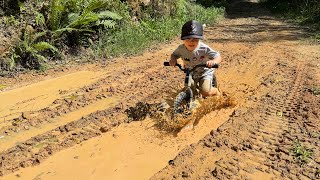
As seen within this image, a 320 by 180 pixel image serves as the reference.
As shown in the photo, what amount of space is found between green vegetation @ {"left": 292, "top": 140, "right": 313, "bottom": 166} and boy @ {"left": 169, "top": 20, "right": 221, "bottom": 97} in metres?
1.45

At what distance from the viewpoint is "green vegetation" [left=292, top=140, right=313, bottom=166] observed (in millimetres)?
4168

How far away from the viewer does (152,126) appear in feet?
17.4

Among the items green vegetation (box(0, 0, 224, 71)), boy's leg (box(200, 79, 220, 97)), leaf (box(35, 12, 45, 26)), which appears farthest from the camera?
leaf (box(35, 12, 45, 26))

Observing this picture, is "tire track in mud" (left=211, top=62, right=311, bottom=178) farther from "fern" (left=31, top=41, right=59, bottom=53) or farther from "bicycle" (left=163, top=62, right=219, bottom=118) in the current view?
"fern" (left=31, top=41, right=59, bottom=53)

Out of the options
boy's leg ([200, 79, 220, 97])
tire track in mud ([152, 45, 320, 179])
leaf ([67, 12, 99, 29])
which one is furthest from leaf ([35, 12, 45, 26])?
tire track in mud ([152, 45, 320, 179])

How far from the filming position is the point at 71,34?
9.28 m

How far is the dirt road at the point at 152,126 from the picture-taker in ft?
13.8

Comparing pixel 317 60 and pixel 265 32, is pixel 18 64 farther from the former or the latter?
pixel 265 32

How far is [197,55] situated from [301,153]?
198 cm

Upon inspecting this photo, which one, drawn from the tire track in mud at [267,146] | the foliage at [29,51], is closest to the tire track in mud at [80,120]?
the foliage at [29,51]

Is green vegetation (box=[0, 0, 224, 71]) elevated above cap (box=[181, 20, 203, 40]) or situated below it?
below

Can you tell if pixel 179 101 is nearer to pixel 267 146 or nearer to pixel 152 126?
pixel 152 126

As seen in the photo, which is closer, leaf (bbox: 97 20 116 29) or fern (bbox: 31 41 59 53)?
fern (bbox: 31 41 59 53)

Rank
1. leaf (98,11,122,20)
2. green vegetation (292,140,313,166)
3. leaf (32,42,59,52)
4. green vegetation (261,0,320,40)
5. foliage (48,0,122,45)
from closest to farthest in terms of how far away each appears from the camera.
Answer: green vegetation (292,140,313,166) → leaf (32,42,59,52) → foliage (48,0,122,45) → leaf (98,11,122,20) → green vegetation (261,0,320,40)
